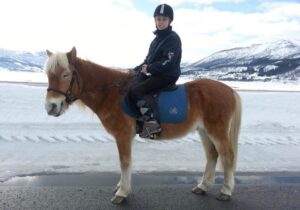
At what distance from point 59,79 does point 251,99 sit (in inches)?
467

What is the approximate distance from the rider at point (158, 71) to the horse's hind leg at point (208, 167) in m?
0.89

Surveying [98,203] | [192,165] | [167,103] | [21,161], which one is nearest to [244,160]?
[192,165]

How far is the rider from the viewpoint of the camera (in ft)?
17.4

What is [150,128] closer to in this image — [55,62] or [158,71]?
[158,71]

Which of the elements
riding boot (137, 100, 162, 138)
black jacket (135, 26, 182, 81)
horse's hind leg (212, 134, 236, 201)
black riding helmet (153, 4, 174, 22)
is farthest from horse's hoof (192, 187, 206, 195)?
black riding helmet (153, 4, 174, 22)

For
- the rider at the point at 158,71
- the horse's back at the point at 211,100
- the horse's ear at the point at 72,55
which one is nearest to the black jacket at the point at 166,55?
the rider at the point at 158,71

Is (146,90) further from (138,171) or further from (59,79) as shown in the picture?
(138,171)

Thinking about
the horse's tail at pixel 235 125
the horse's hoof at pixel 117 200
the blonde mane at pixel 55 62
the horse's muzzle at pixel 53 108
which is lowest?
the horse's hoof at pixel 117 200

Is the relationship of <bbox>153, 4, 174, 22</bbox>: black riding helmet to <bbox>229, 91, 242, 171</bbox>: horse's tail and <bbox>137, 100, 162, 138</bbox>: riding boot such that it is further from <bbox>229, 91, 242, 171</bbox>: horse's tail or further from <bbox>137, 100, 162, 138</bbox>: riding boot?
<bbox>229, 91, 242, 171</bbox>: horse's tail

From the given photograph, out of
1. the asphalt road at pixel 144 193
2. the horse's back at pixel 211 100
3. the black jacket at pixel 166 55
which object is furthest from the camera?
the horse's back at pixel 211 100

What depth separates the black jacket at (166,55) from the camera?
5.29 metres

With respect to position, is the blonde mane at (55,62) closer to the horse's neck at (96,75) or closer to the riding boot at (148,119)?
the horse's neck at (96,75)

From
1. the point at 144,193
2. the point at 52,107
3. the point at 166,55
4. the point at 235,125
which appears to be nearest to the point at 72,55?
the point at 52,107

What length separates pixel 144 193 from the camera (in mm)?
5598
